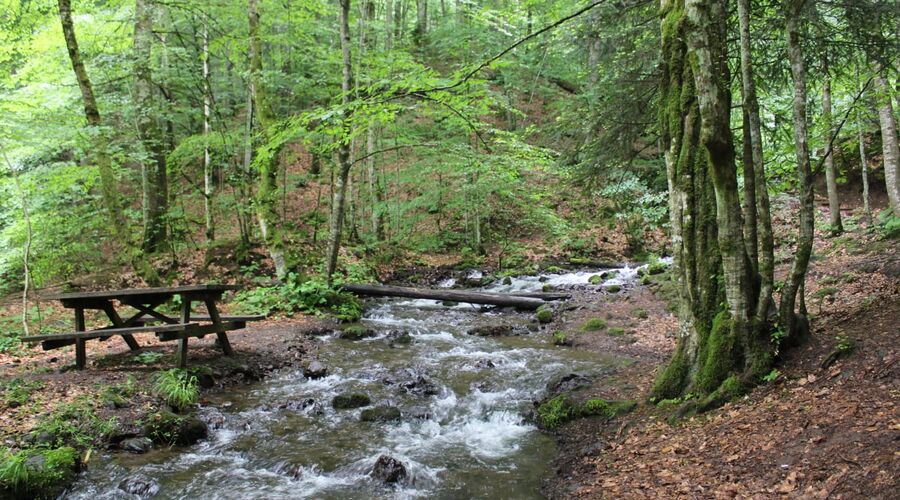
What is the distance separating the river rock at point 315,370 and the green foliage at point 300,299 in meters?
3.75

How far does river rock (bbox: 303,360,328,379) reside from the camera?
8.38 m

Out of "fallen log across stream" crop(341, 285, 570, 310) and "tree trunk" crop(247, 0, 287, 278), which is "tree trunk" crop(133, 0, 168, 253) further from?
"fallen log across stream" crop(341, 285, 570, 310)

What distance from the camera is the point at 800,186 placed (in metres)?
5.15

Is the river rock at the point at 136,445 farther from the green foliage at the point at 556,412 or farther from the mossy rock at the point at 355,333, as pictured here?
the mossy rock at the point at 355,333

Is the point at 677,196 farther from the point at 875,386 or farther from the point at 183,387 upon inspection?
the point at 183,387

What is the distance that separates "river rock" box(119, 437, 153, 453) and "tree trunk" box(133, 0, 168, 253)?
806 centimetres

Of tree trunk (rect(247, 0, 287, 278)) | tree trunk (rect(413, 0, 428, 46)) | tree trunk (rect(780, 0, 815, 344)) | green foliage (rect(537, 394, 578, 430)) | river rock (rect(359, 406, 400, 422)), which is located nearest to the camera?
tree trunk (rect(780, 0, 815, 344))

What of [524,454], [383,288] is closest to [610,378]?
[524,454]

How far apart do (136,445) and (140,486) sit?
86 centimetres

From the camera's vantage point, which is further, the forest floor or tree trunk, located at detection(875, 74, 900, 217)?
tree trunk, located at detection(875, 74, 900, 217)

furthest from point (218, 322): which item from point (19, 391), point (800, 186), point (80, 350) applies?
point (800, 186)

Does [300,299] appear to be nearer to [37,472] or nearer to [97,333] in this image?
[97,333]

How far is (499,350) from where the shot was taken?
9.87 metres

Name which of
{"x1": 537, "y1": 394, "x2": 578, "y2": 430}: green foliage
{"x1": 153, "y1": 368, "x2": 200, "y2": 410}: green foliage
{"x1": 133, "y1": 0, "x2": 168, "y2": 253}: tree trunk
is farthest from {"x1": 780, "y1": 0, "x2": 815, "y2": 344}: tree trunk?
{"x1": 133, "y1": 0, "x2": 168, "y2": 253}: tree trunk
